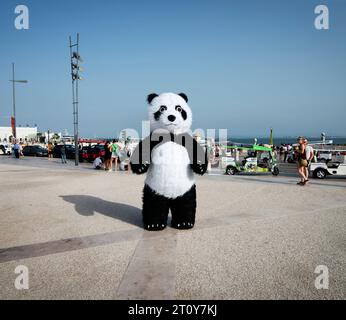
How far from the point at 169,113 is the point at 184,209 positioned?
1533 millimetres

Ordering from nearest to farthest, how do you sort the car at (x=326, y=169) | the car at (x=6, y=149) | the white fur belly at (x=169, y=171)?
the white fur belly at (x=169, y=171), the car at (x=326, y=169), the car at (x=6, y=149)

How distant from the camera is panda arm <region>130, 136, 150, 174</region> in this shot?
461cm

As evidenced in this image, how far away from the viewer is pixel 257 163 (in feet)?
45.1

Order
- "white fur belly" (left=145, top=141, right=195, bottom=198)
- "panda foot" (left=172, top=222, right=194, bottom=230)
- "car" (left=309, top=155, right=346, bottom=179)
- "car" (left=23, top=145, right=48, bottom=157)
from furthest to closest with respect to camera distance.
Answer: "car" (left=23, top=145, right=48, bottom=157) < "car" (left=309, top=155, right=346, bottom=179) < "panda foot" (left=172, top=222, right=194, bottom=230) < "white fur belly" (left=145, top=141, right=195, bottom=198)

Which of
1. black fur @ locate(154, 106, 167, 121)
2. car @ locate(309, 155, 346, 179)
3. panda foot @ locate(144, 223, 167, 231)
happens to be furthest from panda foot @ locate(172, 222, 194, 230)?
car @ locate(309, 155, 346, 179)

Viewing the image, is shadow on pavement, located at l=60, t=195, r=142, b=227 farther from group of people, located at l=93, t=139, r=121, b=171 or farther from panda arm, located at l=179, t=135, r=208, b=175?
group of people, located at l=93, t=139, r=121, b=171

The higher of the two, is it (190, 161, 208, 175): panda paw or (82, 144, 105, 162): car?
(190, 161, 208, 175): panda paw

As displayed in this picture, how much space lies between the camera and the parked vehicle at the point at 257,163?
43.7ft

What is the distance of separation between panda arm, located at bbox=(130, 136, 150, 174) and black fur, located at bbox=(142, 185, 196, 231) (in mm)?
301

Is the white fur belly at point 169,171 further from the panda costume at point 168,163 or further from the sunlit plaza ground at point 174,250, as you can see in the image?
the sunlit plaza ground at point 174,250

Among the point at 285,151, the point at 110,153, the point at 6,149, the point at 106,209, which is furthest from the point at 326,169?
the point at 6,149

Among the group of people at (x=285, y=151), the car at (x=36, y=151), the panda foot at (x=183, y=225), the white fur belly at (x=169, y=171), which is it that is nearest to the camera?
the white fur belly at (x=169, y=171)

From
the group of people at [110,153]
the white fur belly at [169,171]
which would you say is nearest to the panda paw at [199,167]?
the white fur belly at [169,171]

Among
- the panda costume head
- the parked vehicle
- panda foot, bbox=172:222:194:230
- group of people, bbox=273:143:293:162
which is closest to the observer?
the panda costume head
